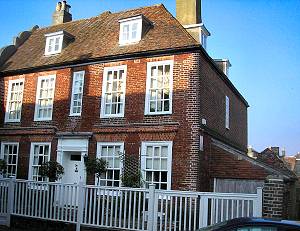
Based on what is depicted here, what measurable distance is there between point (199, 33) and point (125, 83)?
17.2 ft

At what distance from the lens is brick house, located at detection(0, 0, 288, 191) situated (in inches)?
595

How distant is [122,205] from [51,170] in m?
6.49

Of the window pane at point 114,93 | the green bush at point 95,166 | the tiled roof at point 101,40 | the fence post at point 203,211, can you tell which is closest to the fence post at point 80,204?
the green bush at point 95,166

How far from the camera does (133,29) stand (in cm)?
1764

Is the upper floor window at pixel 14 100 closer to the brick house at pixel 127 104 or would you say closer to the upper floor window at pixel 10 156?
the brick house at pixel 127 104

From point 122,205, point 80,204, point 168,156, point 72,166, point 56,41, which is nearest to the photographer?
point 122,205

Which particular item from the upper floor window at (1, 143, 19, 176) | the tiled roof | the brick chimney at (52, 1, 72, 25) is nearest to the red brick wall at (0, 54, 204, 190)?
the upper floor window at (1, 143, 19, 176)

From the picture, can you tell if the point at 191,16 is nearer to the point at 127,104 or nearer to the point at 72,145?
the point at 127,104

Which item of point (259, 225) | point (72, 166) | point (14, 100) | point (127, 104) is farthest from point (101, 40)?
point (259, 225)

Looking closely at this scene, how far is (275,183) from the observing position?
12.2 meters

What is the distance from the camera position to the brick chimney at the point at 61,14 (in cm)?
2484

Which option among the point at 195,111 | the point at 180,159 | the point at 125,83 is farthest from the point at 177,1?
the point at 180,159

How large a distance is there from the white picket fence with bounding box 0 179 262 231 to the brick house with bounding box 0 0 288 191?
12.6ft

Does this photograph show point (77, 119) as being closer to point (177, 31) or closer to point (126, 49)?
point (126, 49)
